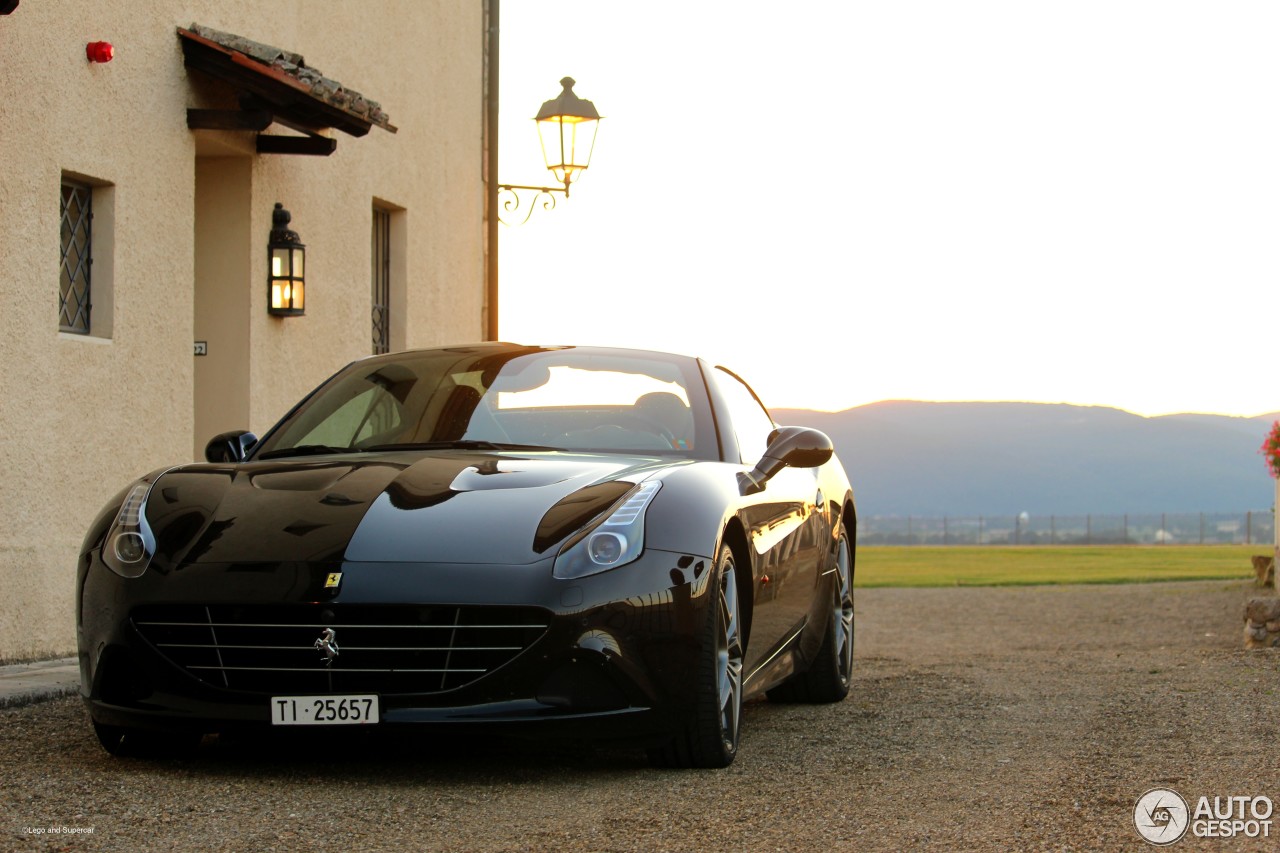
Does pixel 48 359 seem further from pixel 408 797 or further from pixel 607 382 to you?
pixel 408 797

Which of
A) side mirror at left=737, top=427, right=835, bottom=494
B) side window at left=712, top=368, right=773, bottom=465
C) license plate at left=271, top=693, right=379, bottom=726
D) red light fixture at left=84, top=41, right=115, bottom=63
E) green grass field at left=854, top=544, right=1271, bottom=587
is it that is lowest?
green grass field at left=854, top=544, right=1271, bottom=587

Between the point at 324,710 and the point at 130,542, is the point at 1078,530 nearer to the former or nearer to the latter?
the point at 130,542

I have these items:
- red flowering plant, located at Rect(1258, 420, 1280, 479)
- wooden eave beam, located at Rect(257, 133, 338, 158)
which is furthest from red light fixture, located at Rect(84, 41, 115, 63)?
red flowering plant, located at Rect(1258, 420, 1280, 479)

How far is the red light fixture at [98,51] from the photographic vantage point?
30.7ft

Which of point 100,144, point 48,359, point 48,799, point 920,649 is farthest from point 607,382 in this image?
point 920,649

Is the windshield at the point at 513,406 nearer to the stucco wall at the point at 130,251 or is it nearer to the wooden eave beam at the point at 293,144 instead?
the stucco wall at the point at 130,251

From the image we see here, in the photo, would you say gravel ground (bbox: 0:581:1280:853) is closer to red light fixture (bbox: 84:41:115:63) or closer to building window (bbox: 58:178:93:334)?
building window (bbox: 58:178:93:334)

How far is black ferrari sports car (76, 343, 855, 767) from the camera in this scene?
4.61 m

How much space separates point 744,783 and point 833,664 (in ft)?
8.05

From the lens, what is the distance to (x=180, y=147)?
10336 millimetres

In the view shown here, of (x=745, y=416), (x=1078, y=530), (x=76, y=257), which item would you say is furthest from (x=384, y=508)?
(x=1078, y=530)

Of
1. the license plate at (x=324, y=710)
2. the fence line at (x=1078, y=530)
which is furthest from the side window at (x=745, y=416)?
the fence line at (x=1078, y=530)

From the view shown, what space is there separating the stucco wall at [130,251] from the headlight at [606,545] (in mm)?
4739

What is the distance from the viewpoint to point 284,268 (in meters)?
11.7
